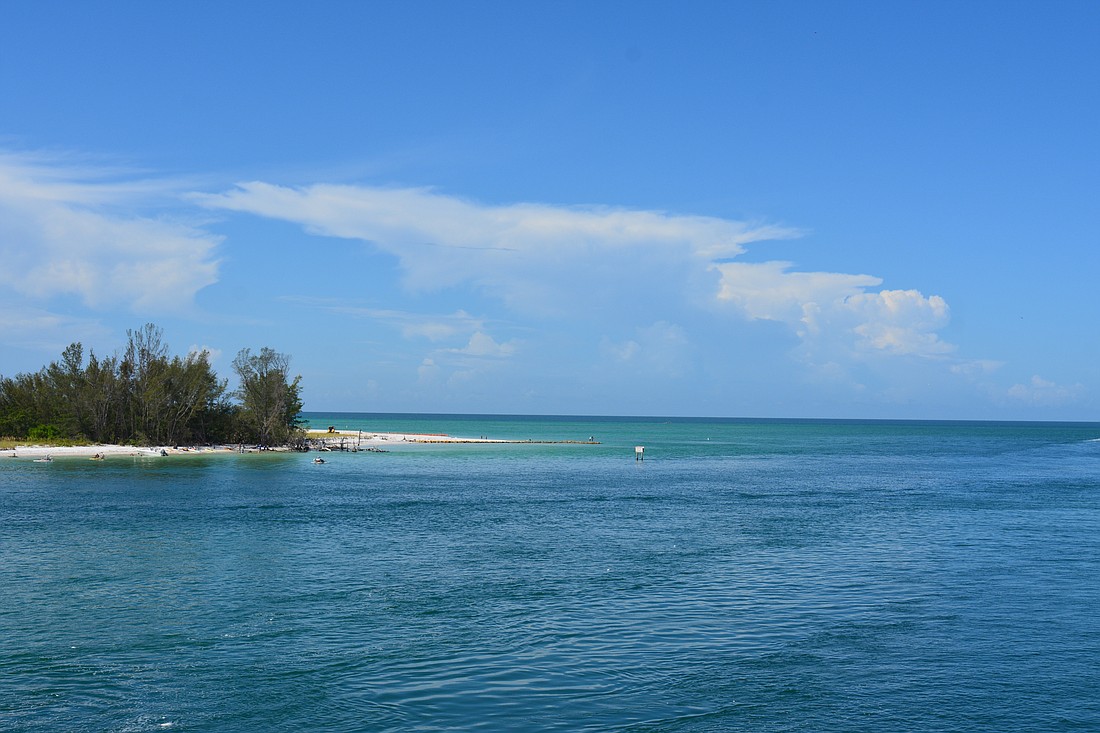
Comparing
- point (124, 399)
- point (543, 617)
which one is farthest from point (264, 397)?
point (543, 617)

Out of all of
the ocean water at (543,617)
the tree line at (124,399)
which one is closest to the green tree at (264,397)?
the tree line at (124,399)

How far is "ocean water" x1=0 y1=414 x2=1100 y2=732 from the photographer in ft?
60.2

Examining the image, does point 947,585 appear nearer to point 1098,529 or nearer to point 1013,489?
point 1098,529

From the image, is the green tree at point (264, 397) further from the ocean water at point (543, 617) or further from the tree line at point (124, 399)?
the ocean water at point (543, 617)

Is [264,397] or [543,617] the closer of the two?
[543,617]

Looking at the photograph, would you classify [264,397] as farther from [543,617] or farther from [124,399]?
[543,617]

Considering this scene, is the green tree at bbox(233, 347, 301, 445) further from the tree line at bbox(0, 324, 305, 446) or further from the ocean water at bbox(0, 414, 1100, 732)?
the ocean water at bbox(0, 414, 1100, 732)

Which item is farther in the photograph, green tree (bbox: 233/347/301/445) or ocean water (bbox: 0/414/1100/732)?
green tree (bbox: 233/347/301/445)

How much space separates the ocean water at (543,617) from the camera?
60.2 ft

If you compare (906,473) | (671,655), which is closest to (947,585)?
(671,655)

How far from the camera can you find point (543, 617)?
25734 mm

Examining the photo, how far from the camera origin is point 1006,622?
25.5 m

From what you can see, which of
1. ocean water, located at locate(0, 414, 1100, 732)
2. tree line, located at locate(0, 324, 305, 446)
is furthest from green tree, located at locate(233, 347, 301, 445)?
ocean water, located at locate(0, 414, 1100, 732)

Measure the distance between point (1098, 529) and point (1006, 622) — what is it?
2510 cm
